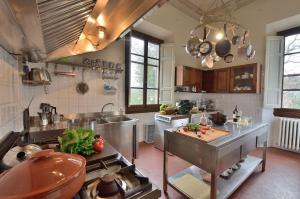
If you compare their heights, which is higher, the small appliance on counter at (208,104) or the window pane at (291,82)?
the window pane at (291,82)

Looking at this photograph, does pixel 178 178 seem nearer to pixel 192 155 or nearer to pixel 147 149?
pixel 192 155

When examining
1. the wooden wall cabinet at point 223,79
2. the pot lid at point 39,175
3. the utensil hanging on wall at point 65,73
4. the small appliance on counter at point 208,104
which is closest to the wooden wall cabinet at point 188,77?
the wooden wall cabinet at point 223,79

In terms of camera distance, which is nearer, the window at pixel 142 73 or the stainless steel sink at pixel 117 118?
the stainless steel sink at pixel 117 118

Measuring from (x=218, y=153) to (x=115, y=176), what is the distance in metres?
1.10

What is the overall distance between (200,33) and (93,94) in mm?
4267

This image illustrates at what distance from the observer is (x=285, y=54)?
371 centimetres

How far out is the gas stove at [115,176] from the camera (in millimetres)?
709

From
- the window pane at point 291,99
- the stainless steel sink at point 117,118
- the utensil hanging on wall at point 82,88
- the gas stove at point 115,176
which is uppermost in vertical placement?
the utensil hanging on wall at point 82,88

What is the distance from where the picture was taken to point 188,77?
440 cm

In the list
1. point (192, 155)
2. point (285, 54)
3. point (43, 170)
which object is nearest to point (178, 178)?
point (192, 155)

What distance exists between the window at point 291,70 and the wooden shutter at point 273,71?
0.46ft

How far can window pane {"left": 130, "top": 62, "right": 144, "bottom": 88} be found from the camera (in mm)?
3727

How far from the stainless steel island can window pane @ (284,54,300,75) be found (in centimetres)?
232

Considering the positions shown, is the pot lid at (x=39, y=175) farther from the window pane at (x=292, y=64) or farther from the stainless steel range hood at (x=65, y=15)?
the window pane at (x=292, y=64)
